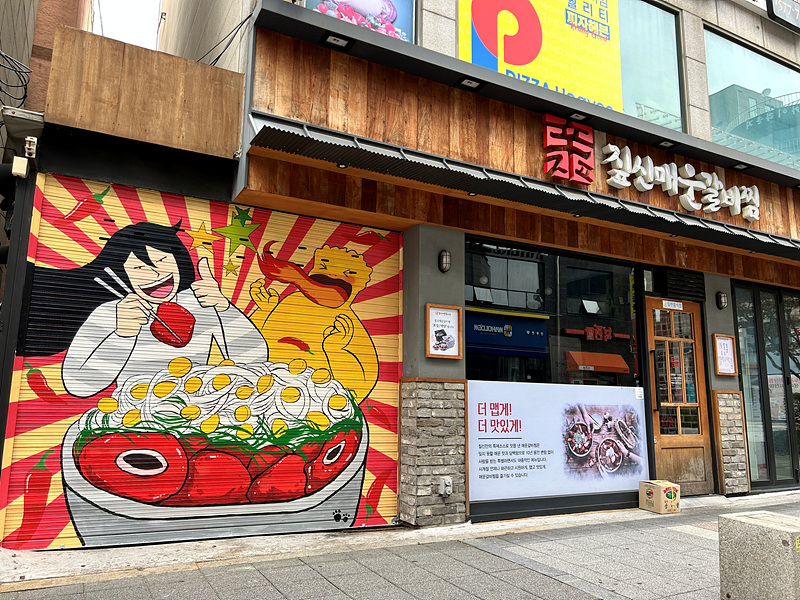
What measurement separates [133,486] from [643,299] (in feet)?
23.5

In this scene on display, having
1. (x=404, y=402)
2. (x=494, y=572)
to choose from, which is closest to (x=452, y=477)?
(x=404, y=402)

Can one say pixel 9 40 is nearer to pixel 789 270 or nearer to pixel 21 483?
pixel 21 483

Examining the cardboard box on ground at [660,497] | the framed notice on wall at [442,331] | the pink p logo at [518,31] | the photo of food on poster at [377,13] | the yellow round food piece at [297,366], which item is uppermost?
the pink p logo at [518,31]

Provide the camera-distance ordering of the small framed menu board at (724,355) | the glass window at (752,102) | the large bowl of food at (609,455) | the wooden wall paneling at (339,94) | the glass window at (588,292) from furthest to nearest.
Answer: the glass window at (752,102) < the small framed menu board at (724,355) < the glass window at (588,292) < the large bowl of food at (609,455) < the wooden wall paneling at (339,94)

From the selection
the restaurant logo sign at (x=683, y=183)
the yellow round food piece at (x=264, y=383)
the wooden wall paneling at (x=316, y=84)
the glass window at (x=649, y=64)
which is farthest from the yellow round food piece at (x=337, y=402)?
the glass window at (x=649, y=64)

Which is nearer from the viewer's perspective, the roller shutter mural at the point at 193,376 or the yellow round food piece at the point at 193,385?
the roller shutter mural at the point at 193,376

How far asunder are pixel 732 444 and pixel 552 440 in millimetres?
3514

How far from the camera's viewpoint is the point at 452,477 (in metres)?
6.54

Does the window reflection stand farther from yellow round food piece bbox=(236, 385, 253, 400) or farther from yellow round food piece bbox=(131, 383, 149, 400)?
yellow round food piece bbox=(131, 383, 149, 400)

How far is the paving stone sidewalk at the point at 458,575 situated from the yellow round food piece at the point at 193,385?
1609mm

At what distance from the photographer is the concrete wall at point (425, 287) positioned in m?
6.65

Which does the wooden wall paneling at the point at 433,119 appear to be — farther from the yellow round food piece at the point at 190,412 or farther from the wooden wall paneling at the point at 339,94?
the yellow round food piece at the point at 190,412

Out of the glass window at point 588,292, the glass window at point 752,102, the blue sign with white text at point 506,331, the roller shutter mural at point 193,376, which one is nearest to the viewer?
the roller shutter mural at point 193,376

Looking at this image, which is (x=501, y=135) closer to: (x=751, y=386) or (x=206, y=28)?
(x=206, y=28)
